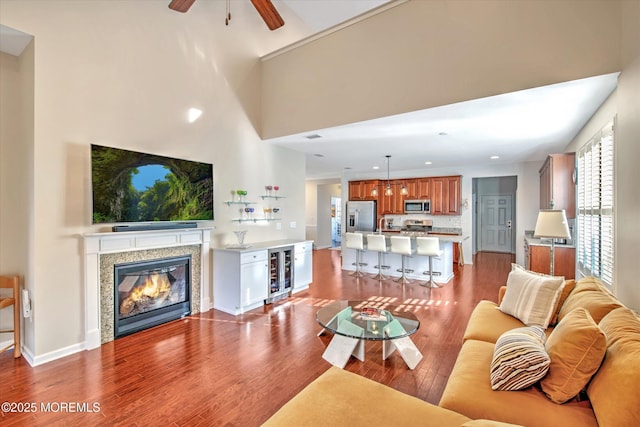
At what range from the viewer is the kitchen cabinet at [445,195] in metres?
8.03

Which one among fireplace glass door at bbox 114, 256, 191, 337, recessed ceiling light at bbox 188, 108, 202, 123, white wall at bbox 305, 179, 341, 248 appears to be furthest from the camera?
white wall at bbox 305, 179, 341, 248

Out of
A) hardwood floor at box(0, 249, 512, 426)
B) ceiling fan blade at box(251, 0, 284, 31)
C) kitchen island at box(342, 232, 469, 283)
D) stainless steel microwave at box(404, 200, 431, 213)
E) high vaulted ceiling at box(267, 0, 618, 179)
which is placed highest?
ceiling fan blade at box(251, 0, 284, 31)

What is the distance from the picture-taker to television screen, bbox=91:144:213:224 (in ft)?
10.3

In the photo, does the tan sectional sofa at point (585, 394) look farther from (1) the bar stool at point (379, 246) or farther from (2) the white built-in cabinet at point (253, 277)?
(1) the bar stool at point (379, 246)

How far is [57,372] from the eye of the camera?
2.66 m

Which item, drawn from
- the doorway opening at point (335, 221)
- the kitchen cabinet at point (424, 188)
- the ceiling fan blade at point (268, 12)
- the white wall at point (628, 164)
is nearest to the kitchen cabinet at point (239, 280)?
the ceiling fan blade at point (268, 12)

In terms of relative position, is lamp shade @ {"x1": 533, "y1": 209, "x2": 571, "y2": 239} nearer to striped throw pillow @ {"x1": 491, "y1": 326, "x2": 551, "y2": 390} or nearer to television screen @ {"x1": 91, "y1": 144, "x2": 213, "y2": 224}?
striped throw pillow @ {"x1": 491, "y1": 326, "x2": 551, "y2": 390}

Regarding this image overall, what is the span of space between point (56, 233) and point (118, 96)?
64.4 inches

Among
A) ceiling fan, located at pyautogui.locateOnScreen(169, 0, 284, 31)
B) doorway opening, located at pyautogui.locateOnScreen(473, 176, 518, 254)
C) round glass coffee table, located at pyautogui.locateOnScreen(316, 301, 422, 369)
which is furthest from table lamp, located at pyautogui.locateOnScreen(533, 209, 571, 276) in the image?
doorway opening, located at pyautogui.locateOnScreen(473, 176, 518, 254)

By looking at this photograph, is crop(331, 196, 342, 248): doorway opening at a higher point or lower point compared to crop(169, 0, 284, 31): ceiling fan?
lower

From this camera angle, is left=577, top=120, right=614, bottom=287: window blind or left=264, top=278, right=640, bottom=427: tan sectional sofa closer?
left=264, top=278, right=640, bottom=427: tan sectional sofa

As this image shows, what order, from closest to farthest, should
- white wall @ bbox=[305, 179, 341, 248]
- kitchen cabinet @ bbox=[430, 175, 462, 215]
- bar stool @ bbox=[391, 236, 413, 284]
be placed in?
bar stool @ bbox=[391, 236, 413, 284]
kitchen cabinet @ bbox=[430, 175, 462, 215]
white wall @ bbox=[305, 179, 341, 248]

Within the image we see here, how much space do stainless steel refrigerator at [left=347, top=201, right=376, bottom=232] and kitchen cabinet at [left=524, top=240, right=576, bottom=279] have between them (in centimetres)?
486

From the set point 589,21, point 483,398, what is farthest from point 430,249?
point 483,398
